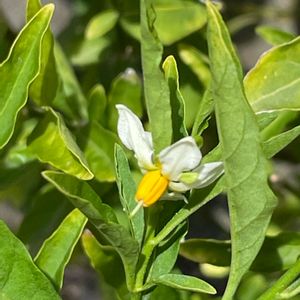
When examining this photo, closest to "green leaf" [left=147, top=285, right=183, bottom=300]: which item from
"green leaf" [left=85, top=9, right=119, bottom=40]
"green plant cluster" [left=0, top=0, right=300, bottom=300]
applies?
"green plant cluster" [left=0, top=0, right=300, bottom=300]

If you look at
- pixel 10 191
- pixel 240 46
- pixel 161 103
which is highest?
pixel 161 103

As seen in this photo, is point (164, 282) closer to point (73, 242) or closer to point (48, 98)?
point (73, 242)

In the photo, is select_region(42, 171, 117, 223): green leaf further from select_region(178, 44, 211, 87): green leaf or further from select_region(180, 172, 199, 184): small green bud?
select_region(178, 44, 211, 87): green leaf

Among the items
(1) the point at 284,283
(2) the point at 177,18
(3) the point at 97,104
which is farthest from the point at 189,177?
(2) the point at 177,18

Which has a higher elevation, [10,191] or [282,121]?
[282,121]

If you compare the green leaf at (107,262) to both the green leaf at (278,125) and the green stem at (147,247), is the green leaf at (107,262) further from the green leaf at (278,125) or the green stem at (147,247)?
the green leaf at (278,125)

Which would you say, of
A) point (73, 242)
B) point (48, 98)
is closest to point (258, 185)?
point (73, 242)

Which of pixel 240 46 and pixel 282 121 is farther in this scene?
pixel 240 46

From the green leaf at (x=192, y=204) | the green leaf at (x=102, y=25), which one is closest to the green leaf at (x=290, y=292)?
the green leaf at (x=192, y=204)
